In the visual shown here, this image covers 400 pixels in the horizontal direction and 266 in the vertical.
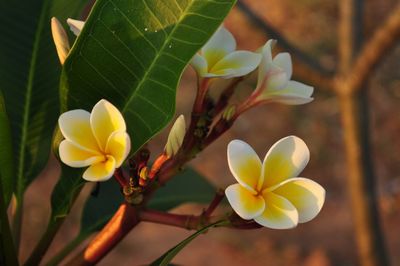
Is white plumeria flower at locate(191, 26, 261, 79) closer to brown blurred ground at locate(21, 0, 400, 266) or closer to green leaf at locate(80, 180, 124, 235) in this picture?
green leaf at locate(80, 180, 124, 235)

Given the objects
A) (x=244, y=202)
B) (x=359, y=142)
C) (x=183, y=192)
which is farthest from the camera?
(x=359, y=142)

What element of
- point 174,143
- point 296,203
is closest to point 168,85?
point 174,143

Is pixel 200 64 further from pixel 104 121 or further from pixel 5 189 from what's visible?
pixel 5 189

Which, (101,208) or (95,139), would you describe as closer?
(95,139)

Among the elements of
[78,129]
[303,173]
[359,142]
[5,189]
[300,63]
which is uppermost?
[78,129]

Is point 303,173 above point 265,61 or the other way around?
the other way around

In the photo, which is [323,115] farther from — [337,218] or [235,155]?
[235,155]

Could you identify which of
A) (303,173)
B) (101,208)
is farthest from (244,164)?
(303,173)
